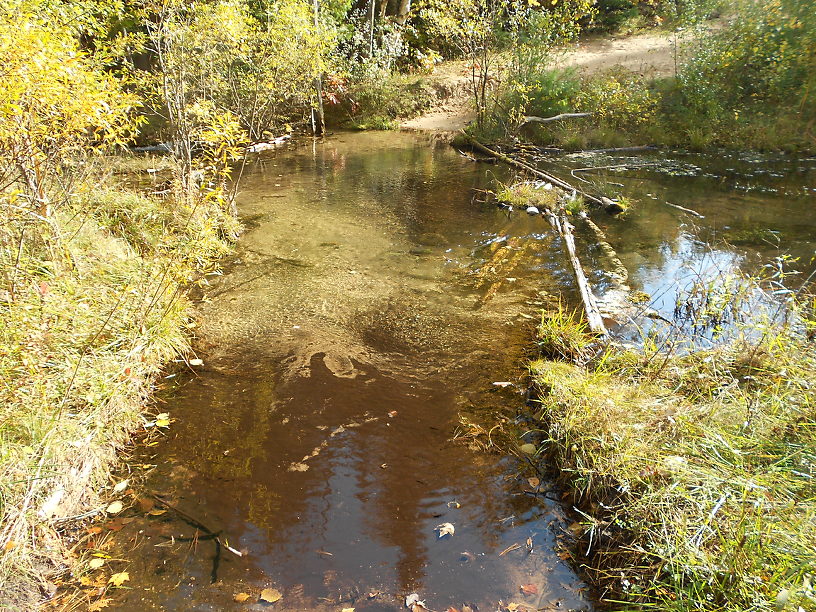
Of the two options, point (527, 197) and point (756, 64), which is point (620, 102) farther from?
point (527, 197)

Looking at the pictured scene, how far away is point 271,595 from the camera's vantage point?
302 cm

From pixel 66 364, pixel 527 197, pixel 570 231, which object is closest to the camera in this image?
pixel 66 364

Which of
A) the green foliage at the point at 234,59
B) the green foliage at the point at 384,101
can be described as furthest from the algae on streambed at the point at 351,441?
the green foliage at the point at 384,101

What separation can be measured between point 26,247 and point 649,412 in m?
5.55

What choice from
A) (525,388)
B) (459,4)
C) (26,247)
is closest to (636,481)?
(525,388)

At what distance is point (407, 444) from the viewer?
429cm

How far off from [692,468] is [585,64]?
19441 millimetres

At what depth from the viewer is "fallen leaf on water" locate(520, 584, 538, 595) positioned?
10.1 ft

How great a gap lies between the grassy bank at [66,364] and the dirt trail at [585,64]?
617 inches

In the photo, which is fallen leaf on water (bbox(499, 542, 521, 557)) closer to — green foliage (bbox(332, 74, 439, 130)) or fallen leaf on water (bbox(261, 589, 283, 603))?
fallen leaf on water (bbox(261, 589, 283, 603))

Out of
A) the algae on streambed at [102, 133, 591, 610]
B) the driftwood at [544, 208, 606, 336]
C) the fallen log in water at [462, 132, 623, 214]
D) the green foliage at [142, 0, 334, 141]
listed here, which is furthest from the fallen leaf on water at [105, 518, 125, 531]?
the fallen log in water at [462, 132, 623, 214]

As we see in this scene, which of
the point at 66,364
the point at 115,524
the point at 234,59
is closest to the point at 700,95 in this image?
the point at 234,59

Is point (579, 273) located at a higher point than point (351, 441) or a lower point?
higher

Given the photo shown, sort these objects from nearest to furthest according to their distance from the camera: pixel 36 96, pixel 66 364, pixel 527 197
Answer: pixel 36 96 < pixel 66 364 < pixel 527 197
